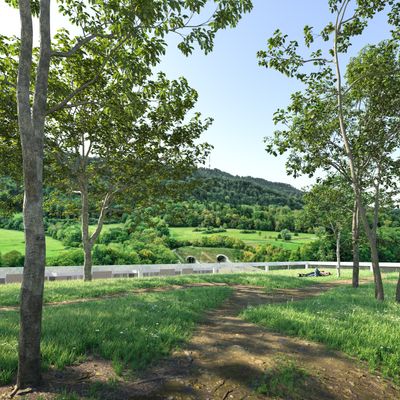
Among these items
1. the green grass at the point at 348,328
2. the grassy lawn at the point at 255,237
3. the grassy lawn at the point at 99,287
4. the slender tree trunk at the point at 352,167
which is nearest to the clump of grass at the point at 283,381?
the green grass at the point at 348,328

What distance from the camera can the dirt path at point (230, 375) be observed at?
16.1ft

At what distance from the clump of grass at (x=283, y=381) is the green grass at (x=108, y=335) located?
222cm

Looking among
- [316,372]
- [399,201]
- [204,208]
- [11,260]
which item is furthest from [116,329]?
[204,208]

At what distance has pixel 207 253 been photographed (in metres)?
84.9

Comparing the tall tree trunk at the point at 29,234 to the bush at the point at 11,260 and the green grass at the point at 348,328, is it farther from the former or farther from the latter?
the bush at the point at 11,260

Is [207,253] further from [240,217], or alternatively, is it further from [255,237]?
[240,217]

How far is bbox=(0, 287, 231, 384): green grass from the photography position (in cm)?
566

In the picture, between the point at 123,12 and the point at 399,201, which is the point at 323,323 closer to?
the point at 123,12

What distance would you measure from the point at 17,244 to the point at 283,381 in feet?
235

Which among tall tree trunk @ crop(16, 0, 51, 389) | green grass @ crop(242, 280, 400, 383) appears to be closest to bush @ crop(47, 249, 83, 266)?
green grass @ crop(242, 280, 400, 383)

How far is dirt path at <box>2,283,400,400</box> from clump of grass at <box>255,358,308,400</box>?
1.2 inches

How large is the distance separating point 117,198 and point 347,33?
1693cm

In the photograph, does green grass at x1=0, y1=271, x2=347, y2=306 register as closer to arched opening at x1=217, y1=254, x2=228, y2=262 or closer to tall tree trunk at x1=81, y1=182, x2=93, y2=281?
tall tree trunk at x1=81, y1=182, x2=93, y2=281

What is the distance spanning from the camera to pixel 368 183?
17.3 meters
